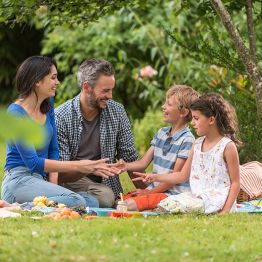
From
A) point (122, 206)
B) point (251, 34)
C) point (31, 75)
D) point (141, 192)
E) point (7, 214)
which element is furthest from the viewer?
point (251, 34)

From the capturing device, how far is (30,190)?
18.1ft

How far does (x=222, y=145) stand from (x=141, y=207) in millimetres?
711

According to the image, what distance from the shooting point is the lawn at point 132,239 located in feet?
12.2

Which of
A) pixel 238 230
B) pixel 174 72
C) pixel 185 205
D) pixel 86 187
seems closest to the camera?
pixel 238 230

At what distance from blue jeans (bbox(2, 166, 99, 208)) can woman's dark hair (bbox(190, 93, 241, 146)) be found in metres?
1.03

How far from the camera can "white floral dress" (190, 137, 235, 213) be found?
5309 millimetres

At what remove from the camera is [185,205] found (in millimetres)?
5246

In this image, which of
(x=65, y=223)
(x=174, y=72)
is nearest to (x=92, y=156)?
(x=65, y=223)

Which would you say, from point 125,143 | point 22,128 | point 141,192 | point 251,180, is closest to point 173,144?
point 141,192

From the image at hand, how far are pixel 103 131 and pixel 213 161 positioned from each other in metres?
1.01

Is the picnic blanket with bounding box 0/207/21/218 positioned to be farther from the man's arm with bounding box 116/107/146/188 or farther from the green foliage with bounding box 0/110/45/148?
the green foliage with bounding box 0/110/45/148

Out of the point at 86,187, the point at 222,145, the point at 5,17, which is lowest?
the point at 86,187

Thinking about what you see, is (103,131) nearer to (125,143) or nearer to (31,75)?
(125,143)

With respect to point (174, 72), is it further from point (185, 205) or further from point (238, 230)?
point (238, 230)
